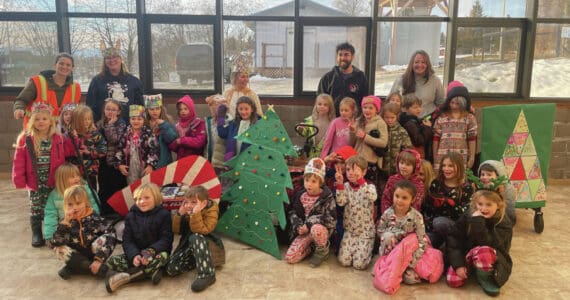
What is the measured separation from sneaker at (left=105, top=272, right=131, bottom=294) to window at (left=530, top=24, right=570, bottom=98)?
5187 mm

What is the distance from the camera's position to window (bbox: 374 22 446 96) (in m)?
5.73

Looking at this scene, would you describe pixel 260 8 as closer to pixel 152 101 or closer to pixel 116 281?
pixel 152 101

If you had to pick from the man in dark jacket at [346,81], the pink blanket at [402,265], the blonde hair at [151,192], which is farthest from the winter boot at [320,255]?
the man in dark jacket at [346,81]

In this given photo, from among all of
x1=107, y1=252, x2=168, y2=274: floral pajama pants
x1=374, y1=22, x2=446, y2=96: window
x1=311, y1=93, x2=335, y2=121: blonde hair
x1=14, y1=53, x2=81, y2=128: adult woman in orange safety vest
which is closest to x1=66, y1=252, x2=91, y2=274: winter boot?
x1=107, y1=252, x2=168, y2=274: floral pajama pants

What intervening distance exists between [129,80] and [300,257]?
2.52 metres

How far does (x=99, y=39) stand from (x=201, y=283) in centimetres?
397

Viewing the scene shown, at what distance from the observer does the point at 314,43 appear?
582 cm

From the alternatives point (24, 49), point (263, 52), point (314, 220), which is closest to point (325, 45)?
point (263, 52)

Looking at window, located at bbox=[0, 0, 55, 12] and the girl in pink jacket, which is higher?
window, located at bbox=[0, 0, 55, 12]

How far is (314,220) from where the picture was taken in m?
3.55

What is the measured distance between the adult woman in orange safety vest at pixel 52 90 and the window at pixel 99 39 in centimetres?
135

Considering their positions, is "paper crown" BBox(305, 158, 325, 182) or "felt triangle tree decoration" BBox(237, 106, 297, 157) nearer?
"paper crown" BBox(305, 158, 325, 182)

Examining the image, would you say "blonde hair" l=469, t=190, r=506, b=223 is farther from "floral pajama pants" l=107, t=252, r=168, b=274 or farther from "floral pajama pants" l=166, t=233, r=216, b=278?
"floral pajama pants" l=107, t=252, r=168, b=274

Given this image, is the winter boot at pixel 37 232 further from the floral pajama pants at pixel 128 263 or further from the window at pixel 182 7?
the window at pixel 182 7
